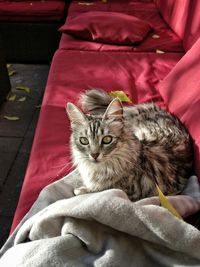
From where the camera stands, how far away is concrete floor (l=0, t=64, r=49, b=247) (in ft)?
6.11

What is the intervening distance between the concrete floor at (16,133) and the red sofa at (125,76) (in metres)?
0.50

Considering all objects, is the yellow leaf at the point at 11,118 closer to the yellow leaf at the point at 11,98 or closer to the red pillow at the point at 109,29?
the yellow leaf at the point at 11,98

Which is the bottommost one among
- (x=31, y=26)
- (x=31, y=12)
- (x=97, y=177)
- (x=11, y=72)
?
(x=11, y=72)

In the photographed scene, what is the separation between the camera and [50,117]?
5.44ft

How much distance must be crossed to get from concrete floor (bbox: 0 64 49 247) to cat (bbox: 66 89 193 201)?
659 mm

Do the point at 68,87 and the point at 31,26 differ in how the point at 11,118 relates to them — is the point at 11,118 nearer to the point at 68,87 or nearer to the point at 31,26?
the point at 68,87

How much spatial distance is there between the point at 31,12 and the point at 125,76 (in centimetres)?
156

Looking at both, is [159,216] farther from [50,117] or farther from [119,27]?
[119,27]

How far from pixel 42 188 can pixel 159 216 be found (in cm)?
50

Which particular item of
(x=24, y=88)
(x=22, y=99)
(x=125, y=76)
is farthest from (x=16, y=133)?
(x=125, y=76)

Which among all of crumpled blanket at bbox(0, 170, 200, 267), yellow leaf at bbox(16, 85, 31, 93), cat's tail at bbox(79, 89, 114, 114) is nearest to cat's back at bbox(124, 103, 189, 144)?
cat's tail at bbox(79, 89, 114, 114)

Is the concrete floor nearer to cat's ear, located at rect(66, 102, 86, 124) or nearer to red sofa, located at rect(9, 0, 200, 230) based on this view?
red sofa, located at rect(9, 0, 200, 230)

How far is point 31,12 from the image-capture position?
3.13 metres

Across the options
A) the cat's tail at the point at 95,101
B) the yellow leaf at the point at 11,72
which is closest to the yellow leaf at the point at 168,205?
the cat's tail at the point at 95,101
